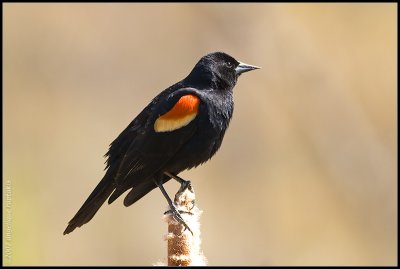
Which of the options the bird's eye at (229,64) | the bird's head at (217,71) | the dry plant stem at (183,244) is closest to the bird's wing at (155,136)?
the bird's head at (217,71)

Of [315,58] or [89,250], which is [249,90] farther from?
[89,250]

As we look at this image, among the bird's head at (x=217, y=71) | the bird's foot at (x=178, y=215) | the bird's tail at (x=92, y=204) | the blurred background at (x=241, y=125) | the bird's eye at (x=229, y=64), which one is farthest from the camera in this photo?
the blurred background at (x=241, y=125)

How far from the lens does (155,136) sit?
13.2 feet

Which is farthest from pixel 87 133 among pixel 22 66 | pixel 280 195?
pixel 280 195

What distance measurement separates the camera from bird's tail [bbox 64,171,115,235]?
364 cm

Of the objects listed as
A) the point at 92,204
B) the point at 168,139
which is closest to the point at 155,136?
the point at 168,139

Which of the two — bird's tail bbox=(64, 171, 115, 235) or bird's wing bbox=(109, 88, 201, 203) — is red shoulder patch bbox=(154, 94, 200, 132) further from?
bird's tail bbox=(64, 171, 115, 235)

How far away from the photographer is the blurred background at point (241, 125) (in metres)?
7.28

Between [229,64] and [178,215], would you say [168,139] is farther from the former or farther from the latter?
[178,215]

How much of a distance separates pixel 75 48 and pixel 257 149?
7.24 feet

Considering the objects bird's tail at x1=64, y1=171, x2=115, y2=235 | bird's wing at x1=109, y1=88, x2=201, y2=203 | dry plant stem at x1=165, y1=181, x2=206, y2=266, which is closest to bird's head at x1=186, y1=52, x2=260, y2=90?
bird's wing at x1=109, y1=88, x2=201, y2=203

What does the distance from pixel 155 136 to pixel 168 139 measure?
0.08 metres

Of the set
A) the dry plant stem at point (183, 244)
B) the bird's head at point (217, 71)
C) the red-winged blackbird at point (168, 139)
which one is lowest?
the dry plant stem at point (183, 244)

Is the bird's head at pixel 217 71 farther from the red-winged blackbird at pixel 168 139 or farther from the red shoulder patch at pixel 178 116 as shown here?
the red shoulder patch at pixel 178 116
